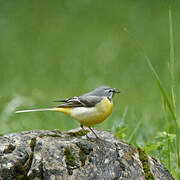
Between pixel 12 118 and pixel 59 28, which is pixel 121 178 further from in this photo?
pixel 59 28

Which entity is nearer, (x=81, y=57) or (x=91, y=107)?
(x=91, y=107)

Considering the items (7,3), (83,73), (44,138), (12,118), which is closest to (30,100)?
(12,118)

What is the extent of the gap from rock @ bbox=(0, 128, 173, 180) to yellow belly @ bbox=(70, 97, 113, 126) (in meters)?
0.36

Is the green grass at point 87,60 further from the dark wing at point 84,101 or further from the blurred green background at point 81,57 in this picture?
the dark wing at point 84,101

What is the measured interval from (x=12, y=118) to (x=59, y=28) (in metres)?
8.48

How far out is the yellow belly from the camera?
4.96 metres

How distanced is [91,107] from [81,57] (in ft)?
27.7

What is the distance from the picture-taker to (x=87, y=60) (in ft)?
42.8

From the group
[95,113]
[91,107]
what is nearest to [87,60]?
[91,107]

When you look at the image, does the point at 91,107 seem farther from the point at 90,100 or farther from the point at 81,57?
the point at 81,57

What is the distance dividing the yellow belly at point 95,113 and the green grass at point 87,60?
82 cm

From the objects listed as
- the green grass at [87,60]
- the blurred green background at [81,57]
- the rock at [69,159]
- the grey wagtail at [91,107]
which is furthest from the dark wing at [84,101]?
the blurred green background at [81,57]

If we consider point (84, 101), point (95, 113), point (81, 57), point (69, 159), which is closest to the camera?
point (69, 159)

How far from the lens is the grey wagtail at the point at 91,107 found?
16.3 ft
